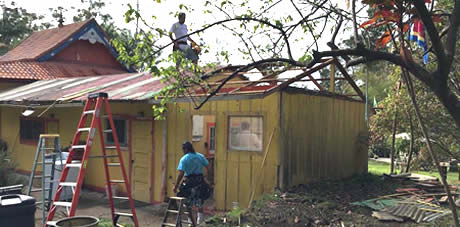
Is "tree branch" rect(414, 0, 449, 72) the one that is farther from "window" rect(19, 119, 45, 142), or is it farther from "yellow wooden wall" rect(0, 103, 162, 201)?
"window" rect(19, 119, 45, 142)

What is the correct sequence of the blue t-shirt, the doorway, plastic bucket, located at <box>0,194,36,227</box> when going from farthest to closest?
the doorway, the blue t-shirt, plastic bucket, located at <box>0,194,36,227</box>

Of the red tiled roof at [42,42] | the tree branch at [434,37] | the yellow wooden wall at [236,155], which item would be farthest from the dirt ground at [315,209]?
the red tiled roof at [42,42]

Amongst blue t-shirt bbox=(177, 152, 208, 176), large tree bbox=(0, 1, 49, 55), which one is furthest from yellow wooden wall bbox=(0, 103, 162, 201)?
large tree bbox=(0, 1, 49, 55)

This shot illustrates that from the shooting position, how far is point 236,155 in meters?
8.77


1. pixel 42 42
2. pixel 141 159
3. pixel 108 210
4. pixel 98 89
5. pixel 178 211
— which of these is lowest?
pixel 108 210

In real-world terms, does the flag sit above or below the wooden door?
above

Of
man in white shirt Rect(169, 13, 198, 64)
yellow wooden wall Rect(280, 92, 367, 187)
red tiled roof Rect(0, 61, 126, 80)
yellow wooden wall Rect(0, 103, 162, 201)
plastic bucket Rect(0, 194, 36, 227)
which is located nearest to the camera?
plastic bucket Rect(0, 194, 36, 227)

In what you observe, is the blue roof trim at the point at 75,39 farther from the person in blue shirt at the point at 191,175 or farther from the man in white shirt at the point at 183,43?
the person in blue shirt at the point at 191,175

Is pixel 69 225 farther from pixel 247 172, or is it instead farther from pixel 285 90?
pixel 285 90

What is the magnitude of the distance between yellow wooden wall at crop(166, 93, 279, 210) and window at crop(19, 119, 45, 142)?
21.2 ft

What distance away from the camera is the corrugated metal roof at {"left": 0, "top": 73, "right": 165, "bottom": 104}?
9734 millimetres

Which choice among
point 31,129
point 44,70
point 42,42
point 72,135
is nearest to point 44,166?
point 72,135

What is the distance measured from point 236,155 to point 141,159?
2865 mm

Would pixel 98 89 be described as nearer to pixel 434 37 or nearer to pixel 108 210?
pixel 108 210
